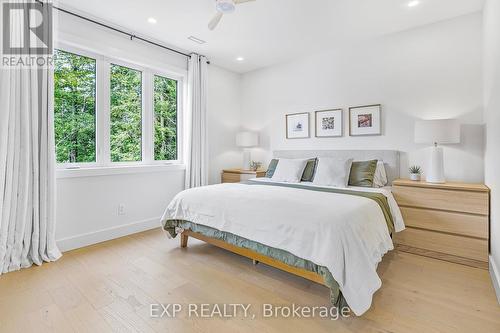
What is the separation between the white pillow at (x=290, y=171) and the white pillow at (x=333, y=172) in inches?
9.3

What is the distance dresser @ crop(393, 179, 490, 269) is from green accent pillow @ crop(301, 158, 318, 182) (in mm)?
1018

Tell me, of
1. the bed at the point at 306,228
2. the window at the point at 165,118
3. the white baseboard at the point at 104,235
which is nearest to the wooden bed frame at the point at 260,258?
the bed at the point at 306,228

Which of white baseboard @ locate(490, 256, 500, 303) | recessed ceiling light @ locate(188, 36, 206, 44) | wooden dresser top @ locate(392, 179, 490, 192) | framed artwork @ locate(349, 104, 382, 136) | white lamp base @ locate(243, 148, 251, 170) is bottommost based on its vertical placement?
white baseboard @ locate(490, 256, 500, 303)

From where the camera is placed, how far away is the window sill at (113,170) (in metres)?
2.86

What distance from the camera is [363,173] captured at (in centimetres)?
315

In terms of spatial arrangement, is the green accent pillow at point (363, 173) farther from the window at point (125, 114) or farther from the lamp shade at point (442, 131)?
the window at point (125, 114)

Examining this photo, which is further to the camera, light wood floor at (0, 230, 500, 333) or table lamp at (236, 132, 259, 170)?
table lamp at (236, 132, 259, 170)

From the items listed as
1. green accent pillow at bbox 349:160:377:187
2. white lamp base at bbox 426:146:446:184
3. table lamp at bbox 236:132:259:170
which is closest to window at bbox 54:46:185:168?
table lamp at bbox 236:132:259:170

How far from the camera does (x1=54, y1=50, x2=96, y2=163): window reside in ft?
9.59

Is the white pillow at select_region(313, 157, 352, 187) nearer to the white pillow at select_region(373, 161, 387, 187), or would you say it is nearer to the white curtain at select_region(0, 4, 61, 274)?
the white pillow at select_region(373, 161, 387, 187)

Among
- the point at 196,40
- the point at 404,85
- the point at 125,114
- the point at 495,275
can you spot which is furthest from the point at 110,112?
the point at 495,275

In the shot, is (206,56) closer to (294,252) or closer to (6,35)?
(6,35)

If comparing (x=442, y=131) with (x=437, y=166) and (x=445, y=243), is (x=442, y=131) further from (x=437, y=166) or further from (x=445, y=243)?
(x=445, y=243)

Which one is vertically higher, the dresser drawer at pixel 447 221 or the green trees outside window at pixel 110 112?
the green trees outside window at pixel 110 112
